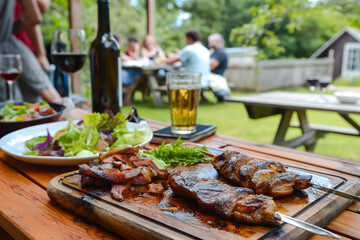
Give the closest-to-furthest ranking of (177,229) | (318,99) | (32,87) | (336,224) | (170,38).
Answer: (177,229) < (336,224) < (32,87) < (318,99) < (170,38)

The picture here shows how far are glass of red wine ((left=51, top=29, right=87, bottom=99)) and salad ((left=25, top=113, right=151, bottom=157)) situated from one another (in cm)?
65

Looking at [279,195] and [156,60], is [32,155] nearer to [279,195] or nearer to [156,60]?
[279,195]

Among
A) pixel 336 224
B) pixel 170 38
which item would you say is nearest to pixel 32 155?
pixel 336 224

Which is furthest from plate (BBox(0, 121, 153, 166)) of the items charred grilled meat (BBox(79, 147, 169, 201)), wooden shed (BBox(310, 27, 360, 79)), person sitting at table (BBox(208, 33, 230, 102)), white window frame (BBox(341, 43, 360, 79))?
white window frame (BBox(341, 43, 360, 79))

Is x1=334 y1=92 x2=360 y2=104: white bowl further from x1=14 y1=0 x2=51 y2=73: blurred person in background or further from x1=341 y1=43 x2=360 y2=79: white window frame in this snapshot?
x1=341 y1=43 x2=360 y2=79: white window frame

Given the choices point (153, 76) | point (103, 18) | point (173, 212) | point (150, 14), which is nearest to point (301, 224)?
point (173, 212)

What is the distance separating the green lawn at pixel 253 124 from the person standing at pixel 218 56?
3.40 ft

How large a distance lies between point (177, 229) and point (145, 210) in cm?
12

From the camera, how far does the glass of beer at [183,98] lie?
5.02ft

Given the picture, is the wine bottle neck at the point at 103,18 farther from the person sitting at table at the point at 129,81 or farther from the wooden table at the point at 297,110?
the person sitting at table at the point at 129,81

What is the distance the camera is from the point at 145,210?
2.59 ft

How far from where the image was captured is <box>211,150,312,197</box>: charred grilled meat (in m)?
0.85

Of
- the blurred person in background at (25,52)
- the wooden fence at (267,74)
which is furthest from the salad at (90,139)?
the wooden fence at (267,74)

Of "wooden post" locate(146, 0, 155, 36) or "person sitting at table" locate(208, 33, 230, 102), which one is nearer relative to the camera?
"wooden post" locate(146, 0, 155, 36)
